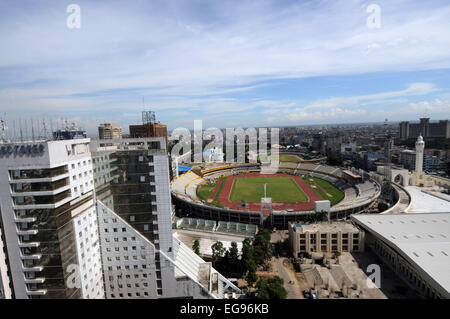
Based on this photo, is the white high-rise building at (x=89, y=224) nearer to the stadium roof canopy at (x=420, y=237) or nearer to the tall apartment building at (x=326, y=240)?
the tall apartment building at (x=326, y=240)

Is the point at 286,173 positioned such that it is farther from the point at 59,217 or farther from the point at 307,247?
the point at 59,217

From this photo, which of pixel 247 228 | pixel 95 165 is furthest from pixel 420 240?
pixel 95 165

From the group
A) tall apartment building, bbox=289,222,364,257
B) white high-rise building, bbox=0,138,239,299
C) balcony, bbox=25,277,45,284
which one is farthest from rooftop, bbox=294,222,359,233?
balcony, bbox=25,277,45,284

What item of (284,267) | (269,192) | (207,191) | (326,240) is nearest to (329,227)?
(326,240)

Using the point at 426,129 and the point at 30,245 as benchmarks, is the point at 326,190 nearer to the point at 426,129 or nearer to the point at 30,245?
the point at 30,245

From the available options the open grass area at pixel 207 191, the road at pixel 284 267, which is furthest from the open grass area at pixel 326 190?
the open grass area at pixel 207 191

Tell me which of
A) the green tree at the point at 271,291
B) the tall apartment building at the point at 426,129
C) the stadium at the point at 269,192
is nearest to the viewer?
the green tree at the point at 271,291
